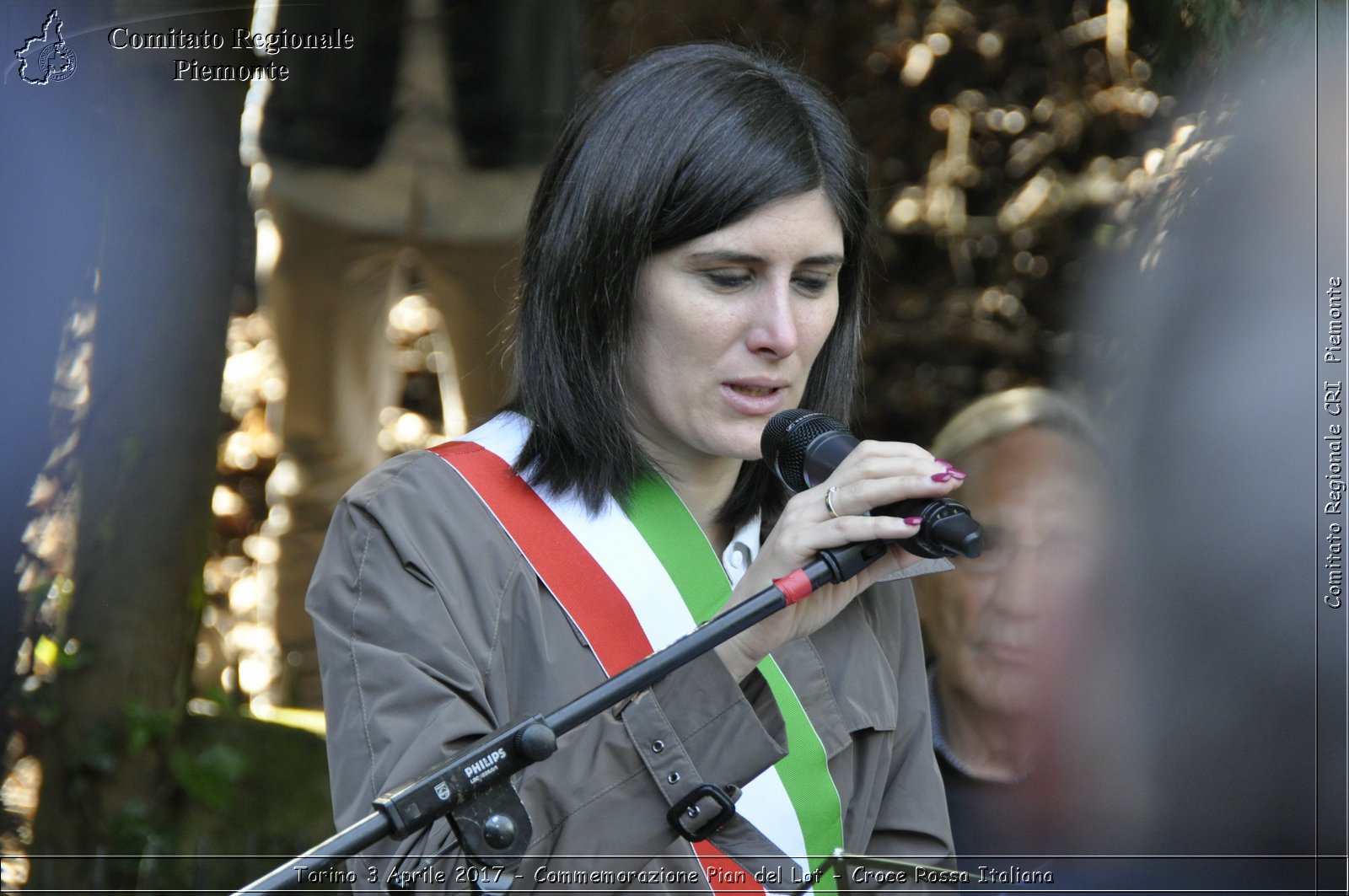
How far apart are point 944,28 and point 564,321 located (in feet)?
11.1

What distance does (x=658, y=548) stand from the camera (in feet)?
5.82

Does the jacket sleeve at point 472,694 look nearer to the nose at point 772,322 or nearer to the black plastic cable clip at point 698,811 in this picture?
the black plastic cable clip at point 698,811

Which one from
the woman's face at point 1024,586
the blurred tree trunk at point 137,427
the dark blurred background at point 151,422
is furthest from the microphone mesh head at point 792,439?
the blurred tree trunk at point 137,427

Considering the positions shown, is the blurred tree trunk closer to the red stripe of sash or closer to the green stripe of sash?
the red stripe of sash

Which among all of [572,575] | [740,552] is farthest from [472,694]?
[740,552]

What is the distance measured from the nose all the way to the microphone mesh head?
0.42 ft

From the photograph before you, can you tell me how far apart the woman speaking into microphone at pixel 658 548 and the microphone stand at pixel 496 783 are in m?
0.12

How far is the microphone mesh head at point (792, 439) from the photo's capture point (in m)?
1.52

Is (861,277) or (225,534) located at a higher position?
(861,277)

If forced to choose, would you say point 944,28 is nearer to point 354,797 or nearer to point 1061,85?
point 1061,85

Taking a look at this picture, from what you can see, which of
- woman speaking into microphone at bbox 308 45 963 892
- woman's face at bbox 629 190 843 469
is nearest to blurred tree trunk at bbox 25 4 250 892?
woman speaking into microphone at bbox 308 45 963 892

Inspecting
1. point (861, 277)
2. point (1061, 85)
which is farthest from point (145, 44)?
point (1061, 85)

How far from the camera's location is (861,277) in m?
2.01

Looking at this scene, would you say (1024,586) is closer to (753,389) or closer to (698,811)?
(753,389)
